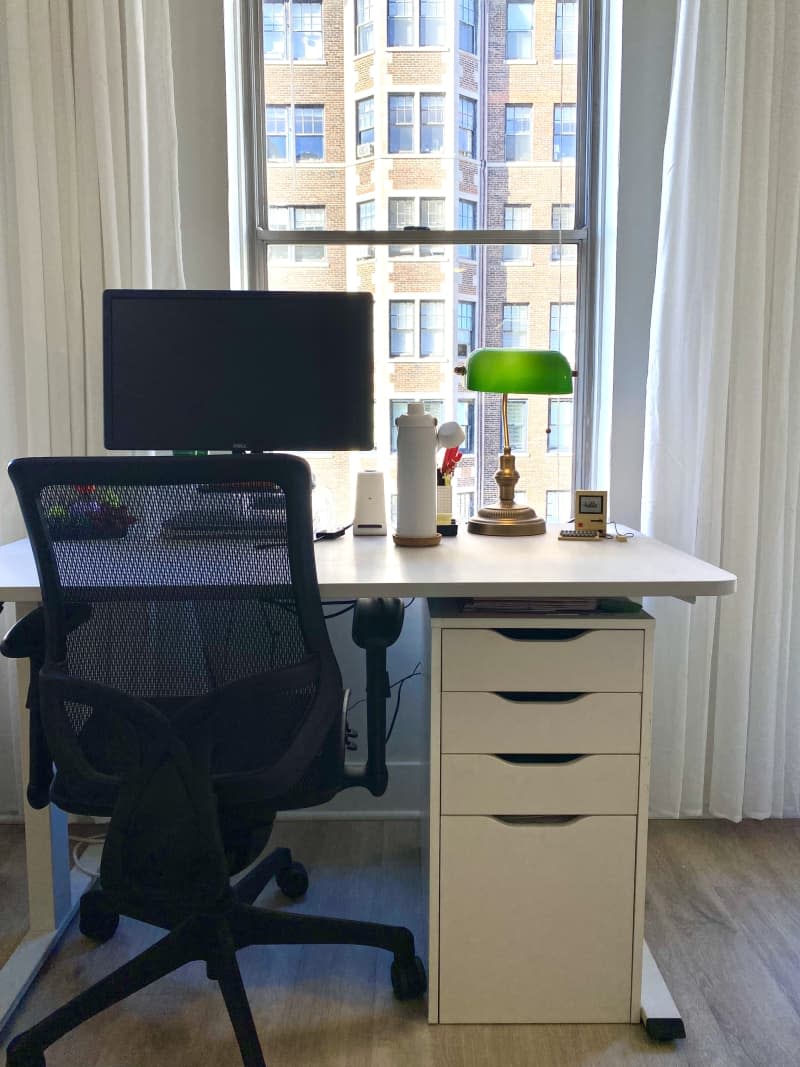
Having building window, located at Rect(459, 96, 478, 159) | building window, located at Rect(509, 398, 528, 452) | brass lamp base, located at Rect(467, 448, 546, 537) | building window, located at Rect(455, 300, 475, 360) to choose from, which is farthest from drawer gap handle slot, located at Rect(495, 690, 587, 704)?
building window, located at Rect(459, 96, 478, 159)

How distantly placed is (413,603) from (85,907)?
3.47 ft

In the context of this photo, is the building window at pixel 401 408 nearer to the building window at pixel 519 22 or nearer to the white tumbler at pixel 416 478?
the white tumbler at pixel 416 478

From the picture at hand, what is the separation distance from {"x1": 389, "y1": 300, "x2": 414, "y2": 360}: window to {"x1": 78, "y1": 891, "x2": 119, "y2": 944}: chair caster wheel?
1.51m

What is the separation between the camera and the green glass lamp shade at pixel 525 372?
1.91 meters

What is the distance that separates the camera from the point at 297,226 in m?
2.46

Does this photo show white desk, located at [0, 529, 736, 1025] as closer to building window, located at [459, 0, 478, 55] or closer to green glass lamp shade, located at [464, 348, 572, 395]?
green glass lamp shade, located at [464, 348, 572, 395]

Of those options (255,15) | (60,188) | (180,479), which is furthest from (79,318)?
(180,479)

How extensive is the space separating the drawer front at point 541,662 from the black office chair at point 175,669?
232 millimetres

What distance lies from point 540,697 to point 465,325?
118 cm

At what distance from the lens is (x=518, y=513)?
6.79ft

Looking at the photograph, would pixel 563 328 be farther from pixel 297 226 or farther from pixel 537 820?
pixel 537 820

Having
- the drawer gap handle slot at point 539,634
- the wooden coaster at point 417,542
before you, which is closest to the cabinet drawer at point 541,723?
the drawer gap handle slot at point 539,634

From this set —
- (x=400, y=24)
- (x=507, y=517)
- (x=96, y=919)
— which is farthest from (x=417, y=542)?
(x=400, y=24)

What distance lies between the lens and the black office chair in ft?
4.23
